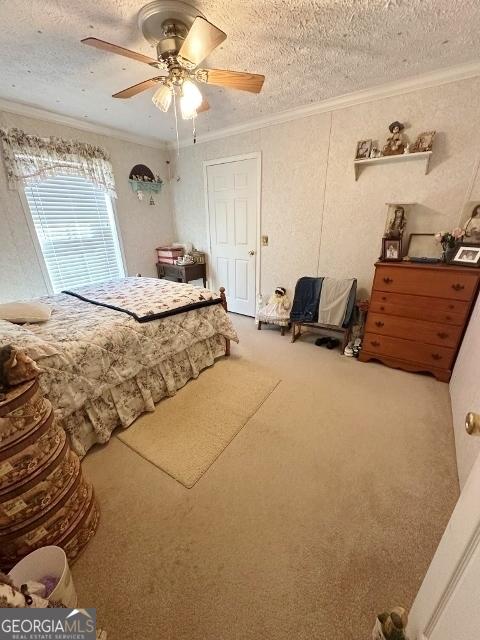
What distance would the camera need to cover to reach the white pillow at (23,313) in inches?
69.7

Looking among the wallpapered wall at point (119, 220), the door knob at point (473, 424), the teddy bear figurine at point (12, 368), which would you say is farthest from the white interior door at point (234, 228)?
the door knob at point (473, 424)

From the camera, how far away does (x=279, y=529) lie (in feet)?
4.12

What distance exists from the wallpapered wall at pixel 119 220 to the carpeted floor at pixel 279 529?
2118mm

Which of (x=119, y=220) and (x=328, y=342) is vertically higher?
(x=119, y=220)

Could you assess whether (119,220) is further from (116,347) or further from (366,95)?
(366,95)

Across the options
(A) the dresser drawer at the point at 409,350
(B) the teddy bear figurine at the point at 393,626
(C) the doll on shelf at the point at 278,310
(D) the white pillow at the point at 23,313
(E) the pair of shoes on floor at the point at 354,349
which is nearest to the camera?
(B) the teddy bear figurine at the point at 393,626

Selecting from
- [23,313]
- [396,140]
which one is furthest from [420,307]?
[23,313]

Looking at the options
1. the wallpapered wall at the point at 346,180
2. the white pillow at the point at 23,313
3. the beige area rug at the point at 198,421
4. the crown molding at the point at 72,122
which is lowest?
the beige area rug at the point at 198,421

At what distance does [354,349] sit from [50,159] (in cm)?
377

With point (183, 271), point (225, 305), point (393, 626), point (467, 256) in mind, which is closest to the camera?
point (393, 626)

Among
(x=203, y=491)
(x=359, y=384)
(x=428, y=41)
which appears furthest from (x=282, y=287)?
(x=203, y=491)

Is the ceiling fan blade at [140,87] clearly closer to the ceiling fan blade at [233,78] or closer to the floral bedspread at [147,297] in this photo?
the ceiling fan blade at [233,78]

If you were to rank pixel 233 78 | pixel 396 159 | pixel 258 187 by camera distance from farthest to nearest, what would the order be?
pixel 258 187 < pixel 396 159 < pixel 233 78

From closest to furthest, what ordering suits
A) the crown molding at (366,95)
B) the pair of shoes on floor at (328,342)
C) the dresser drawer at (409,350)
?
the crown molding at (366,95)
the dresser drawer at (409,350)
the pair of shoes on floor at (328,342)
